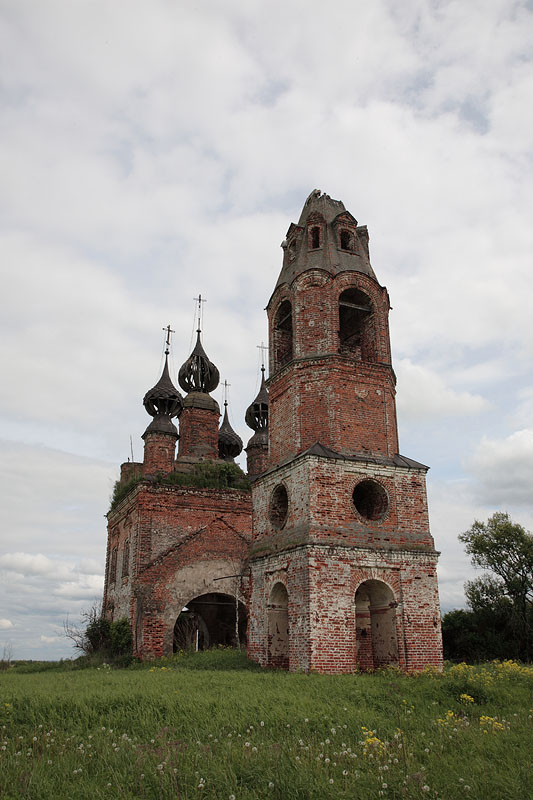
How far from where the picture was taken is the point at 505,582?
87.7 feet

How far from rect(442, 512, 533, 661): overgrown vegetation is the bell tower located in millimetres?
11201

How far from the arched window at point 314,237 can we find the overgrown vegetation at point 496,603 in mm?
15482

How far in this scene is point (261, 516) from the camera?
1562 cm

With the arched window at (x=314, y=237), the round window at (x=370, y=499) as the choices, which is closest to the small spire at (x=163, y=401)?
the arched window at (x=314, y=237)

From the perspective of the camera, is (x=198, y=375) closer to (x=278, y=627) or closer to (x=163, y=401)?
(x=163, y=401)

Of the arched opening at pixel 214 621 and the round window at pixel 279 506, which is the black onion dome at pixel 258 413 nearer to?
the arched opening at pixel 214 621

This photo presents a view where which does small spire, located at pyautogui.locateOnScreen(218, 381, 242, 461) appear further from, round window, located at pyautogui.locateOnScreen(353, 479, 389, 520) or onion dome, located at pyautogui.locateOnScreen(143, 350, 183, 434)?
round window, located at pyautogui.locateOnScreen(353, 479, 389, 520)

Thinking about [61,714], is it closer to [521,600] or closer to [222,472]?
[222,472]

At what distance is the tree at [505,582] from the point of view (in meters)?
24.2

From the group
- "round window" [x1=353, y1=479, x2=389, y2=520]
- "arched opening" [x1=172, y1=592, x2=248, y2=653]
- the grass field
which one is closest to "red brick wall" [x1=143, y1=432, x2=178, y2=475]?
"arched opening" [x1=172, y1=592, x2=248, y2=653]

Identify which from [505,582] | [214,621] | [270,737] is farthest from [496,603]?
[270,737]

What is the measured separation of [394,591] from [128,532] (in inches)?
498

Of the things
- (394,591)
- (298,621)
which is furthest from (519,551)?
(298,621)

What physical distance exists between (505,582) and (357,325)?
15.4 meters
